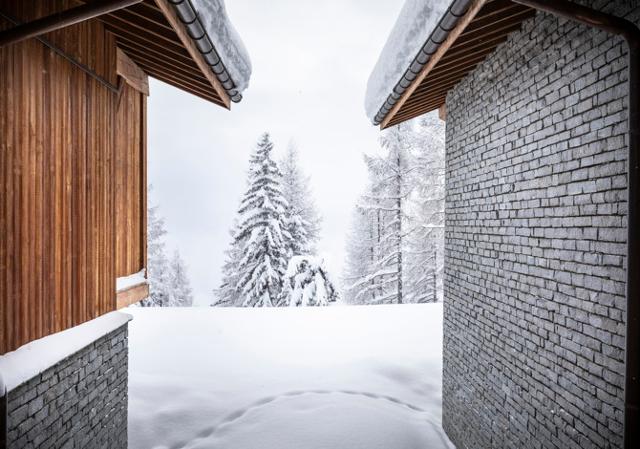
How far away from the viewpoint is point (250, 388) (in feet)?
22.3

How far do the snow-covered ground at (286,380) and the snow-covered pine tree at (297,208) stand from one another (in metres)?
5.90

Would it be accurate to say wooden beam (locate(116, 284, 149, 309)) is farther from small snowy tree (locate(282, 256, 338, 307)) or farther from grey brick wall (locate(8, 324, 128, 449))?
small snowy tree (locate(282, 256, 338, 307))

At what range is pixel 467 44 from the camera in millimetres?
3783

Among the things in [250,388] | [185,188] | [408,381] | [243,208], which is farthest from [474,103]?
[185,188]

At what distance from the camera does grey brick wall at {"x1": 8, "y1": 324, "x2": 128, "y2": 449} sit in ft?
8.67

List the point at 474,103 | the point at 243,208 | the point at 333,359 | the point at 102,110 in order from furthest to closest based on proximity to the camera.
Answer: the point at 243,208 < the point at 333,359 < the point at 474,103 < the point at 102,110

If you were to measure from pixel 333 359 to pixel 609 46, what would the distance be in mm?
7444

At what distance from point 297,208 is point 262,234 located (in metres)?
4.56

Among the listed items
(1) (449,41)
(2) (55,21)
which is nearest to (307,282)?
(1) (449,41)

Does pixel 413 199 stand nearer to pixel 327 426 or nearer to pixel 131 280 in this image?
pixel 327 426

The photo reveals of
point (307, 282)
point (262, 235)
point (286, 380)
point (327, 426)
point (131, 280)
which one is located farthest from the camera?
point (262, 235)

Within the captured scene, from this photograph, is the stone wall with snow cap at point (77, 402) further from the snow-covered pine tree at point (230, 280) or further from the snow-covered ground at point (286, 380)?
the snow-covered pine tree at point (230, 280)

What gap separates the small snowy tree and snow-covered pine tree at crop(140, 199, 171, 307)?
10760 millimetres

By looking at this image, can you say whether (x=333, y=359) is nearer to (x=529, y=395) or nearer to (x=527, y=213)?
(x=529, y=395)
